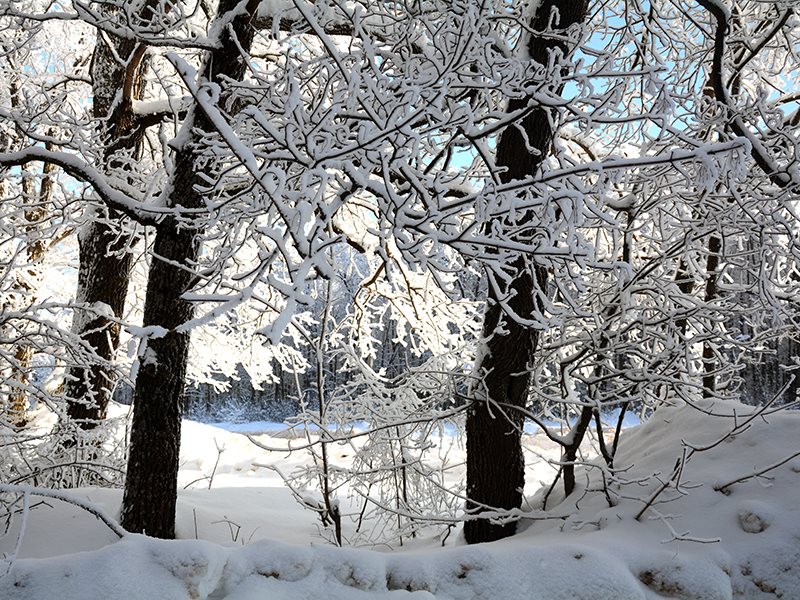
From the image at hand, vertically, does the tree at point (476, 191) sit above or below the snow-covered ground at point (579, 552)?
above

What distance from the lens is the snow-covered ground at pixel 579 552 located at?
2.26 meters

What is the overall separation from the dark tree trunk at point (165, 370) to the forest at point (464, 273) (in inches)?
0.5

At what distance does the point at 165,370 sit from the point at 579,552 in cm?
256

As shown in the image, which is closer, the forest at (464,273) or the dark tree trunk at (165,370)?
the forest at (464,273)

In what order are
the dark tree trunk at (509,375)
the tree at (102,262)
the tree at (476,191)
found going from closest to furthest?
the tree at (476,191)
the dark tree trunk at (509,375)
the tree at (102,262)

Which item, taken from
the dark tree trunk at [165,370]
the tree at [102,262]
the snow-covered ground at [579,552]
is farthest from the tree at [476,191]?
the tree at [102,262]

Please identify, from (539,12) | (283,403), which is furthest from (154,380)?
(283,403)

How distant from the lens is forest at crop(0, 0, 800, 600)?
2291mm

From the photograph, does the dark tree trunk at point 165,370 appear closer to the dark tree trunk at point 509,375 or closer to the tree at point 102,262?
the dark tree trunk at point 509,375

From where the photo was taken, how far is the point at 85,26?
8.93m

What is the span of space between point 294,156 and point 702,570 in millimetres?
2283

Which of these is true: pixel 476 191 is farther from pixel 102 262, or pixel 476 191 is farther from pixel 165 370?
pixel 102 262

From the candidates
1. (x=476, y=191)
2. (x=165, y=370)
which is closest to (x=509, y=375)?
(x=476, y=191)

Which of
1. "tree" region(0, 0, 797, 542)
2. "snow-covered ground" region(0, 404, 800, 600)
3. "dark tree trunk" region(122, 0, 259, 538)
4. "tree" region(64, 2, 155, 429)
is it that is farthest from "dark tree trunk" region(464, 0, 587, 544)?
"tree" region(64, 2, 155, 429)
